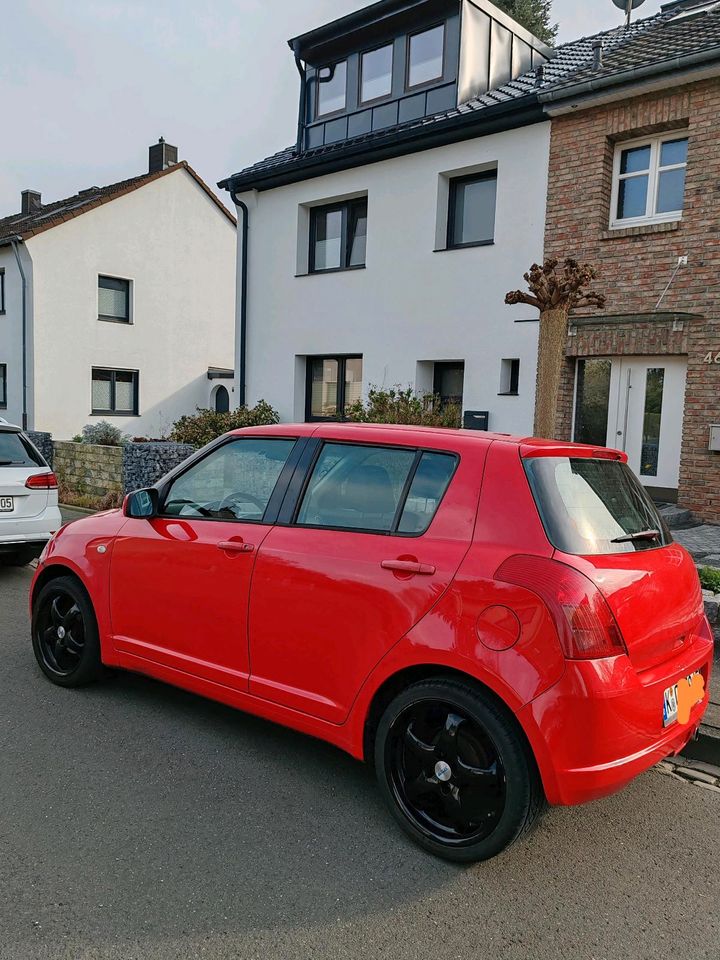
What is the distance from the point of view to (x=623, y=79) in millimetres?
9945

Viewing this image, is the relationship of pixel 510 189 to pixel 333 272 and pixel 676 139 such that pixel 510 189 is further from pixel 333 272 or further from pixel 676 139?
pixel 333 272

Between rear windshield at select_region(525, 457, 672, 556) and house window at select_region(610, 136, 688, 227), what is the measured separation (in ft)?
27.1

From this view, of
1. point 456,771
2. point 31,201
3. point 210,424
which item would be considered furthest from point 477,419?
point 31,201

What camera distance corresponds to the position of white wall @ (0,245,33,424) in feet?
66.1

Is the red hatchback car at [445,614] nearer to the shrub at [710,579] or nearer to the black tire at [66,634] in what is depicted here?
the black tire at [66,634]

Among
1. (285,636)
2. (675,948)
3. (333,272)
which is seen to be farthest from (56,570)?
(333,272)

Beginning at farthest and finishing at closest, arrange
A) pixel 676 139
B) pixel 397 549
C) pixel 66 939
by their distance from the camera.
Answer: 1. pixel 676 139
2. pixel 397 549
3. pixel 66 939

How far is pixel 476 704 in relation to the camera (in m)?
2.73

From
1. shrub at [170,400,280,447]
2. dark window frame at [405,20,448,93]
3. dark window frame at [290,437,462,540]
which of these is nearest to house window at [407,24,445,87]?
dark window frame at [405,20,448,93]

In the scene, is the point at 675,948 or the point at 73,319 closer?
the point at 675,948

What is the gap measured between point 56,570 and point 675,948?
3699mm

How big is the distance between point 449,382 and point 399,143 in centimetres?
413

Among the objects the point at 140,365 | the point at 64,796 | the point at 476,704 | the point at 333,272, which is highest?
the point at 333,272

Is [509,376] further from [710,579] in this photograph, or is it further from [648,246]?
[710,579]
